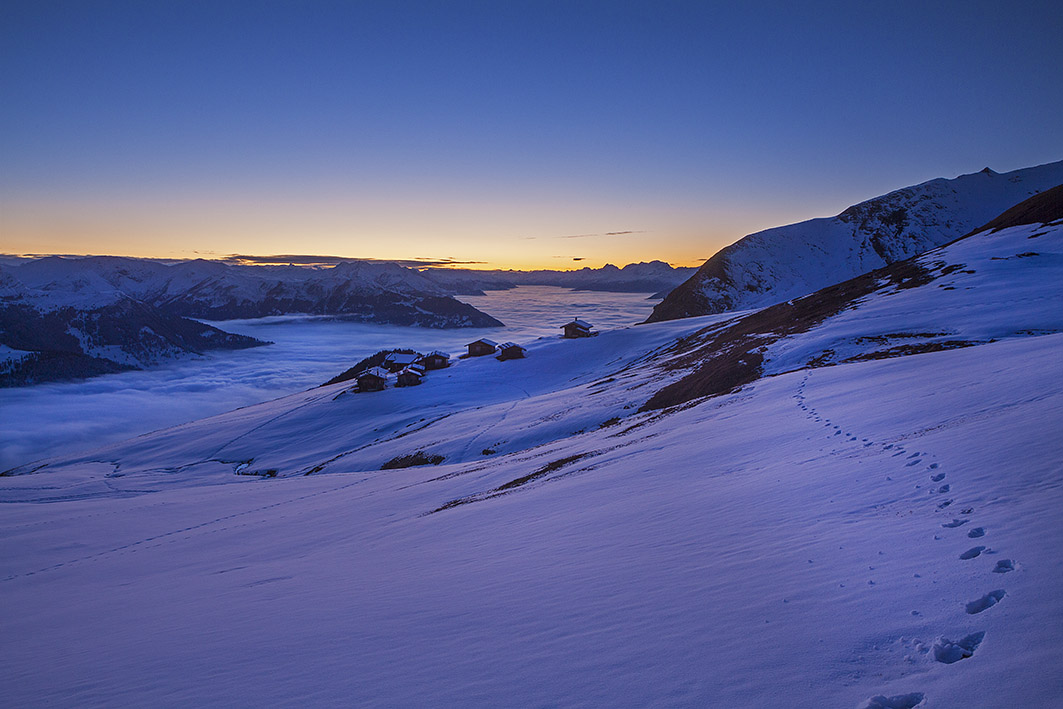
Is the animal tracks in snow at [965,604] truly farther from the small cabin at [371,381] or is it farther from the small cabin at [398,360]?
the small cabin at [398,360]

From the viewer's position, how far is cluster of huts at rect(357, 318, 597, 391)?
64.4 m

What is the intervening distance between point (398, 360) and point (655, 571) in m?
84.1

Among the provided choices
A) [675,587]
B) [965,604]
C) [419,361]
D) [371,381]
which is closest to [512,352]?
[419,361]

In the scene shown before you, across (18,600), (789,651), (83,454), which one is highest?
(789,651)

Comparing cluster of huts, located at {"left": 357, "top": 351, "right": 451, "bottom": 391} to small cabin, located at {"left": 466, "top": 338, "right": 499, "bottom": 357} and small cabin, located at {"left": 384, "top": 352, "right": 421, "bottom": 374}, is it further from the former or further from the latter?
small cabin, located at {"left": 466, "top": 338, "right": 499, "bottom": 357}

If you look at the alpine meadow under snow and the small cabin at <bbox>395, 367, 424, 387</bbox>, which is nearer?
the alpine meadow under snow

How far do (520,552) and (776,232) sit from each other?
17223 cm

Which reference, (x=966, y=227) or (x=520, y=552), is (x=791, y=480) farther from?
(x=966, y=227)

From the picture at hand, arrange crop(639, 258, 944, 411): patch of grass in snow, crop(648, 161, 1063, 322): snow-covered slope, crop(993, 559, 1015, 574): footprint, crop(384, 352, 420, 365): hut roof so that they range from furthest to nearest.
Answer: crop(648, 161, 1063, 322): snow-covered slope < crop(384, 352, 420, 365): hut roof < crop(639, 258, 944, 411): patch of grass in snow < crop(993, 559, 1015, 574): footprint

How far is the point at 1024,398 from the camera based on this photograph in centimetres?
902

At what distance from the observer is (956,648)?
358cm

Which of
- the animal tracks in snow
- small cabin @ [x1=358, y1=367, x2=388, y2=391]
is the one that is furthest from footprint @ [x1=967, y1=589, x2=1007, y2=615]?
small cabin @ [x1=358, y1=367, x2=388, y2=391]

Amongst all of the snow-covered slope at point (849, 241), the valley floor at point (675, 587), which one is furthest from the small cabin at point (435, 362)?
the snow-covered slope at point (849, 241)

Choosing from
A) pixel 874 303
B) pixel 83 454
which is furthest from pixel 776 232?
pixel 83 454
